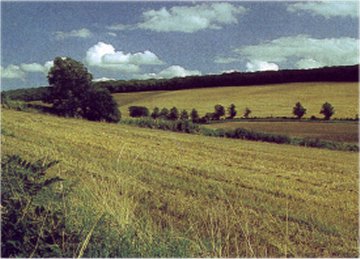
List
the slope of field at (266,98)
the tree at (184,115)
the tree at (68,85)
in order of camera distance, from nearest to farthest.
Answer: the tree at (68,85) < the tree at (184,115) < the slope of field at (266,98)

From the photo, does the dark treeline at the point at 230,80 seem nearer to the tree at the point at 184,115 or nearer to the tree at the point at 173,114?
the tree at the point at 173,114

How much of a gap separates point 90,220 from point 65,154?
10368 mm

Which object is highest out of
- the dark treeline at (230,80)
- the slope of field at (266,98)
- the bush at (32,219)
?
the bush at (32,219)

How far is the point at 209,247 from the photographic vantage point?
15.9ft

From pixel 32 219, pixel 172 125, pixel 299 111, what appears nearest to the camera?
pixel 32 219

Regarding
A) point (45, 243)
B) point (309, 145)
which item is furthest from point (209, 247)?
point (309, 145)

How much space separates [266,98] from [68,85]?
20417 mm

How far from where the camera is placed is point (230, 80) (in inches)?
2808

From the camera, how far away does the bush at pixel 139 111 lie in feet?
174

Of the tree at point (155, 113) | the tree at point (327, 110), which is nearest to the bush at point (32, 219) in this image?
the tree at point (327, 110)

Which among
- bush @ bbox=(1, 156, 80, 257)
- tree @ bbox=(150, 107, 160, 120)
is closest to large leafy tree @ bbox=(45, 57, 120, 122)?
tree @ bbox=(150, 107, 160, 120)

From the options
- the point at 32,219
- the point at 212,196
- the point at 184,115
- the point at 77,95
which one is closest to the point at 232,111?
the point at 184,115

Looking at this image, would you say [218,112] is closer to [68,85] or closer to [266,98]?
[266,98]

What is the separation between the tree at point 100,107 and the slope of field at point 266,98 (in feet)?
29.6
